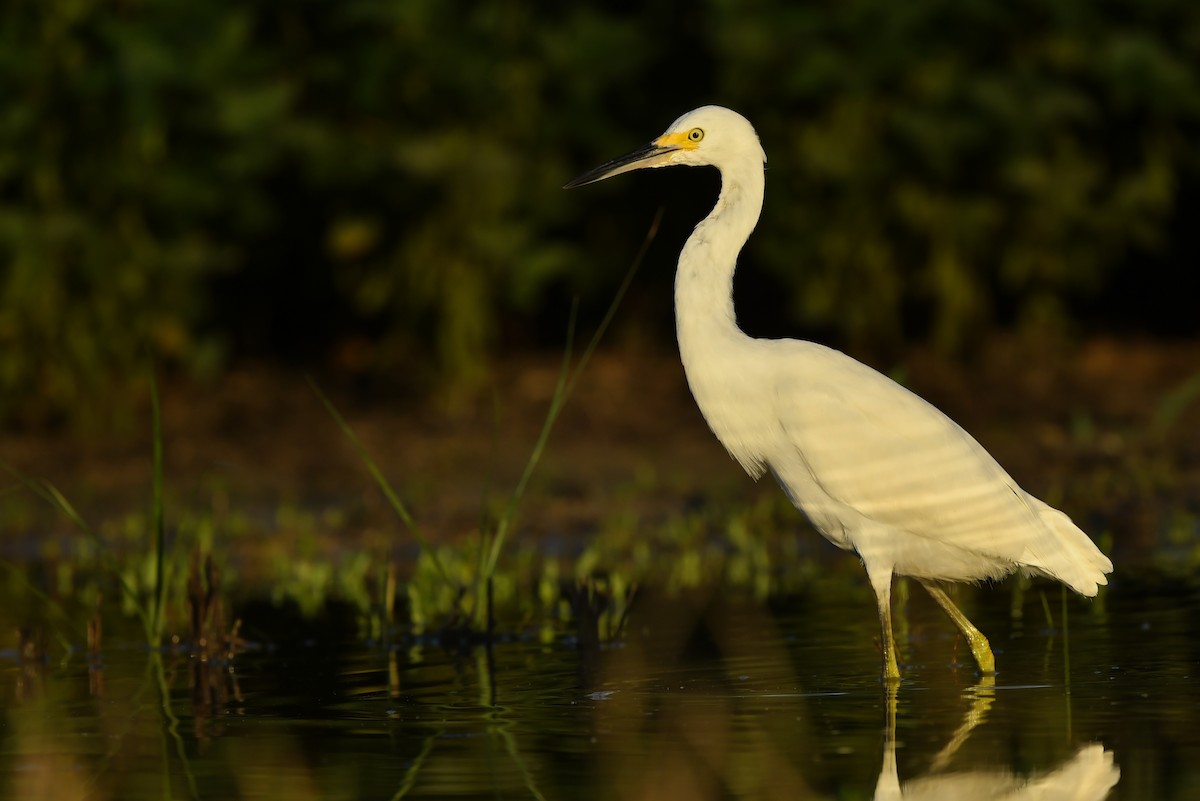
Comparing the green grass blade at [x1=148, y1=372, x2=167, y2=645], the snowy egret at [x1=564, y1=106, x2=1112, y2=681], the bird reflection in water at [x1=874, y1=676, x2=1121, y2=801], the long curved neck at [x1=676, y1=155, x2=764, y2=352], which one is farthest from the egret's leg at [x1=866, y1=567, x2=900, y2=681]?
the green grass blade at [x1=148, y1=372, x2=167, y2=645]

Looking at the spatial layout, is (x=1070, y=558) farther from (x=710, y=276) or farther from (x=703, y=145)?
(x=703, y=145)

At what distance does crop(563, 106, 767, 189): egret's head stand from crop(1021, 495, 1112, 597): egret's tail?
166 cm

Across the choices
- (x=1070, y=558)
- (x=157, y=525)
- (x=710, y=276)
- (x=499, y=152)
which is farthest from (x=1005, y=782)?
(x=499, y=152)

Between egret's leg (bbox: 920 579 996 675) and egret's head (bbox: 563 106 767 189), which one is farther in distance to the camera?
egret's head (bbox: 563 106 767 189)

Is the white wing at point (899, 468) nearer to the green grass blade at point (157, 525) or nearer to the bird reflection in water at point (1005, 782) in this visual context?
the bird reflection in water at point (1005, 782)

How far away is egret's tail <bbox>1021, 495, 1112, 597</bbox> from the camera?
6211 millimetres

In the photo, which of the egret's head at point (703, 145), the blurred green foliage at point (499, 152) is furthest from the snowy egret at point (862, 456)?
the blurred green foliage at point (499, 152)

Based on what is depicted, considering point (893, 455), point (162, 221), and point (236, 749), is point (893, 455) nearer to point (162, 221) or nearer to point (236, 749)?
point (236, 749)

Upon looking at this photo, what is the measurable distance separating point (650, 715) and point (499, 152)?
7.51 m

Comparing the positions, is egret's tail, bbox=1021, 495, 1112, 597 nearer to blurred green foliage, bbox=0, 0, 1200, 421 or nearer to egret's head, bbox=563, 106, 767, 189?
egret's head, bbox=563, 106, 767, 189

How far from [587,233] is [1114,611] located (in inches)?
312

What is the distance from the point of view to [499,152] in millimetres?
12500

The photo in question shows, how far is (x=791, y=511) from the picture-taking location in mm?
10000

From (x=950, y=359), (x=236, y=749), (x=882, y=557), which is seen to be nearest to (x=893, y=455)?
(x=882, y=557)
